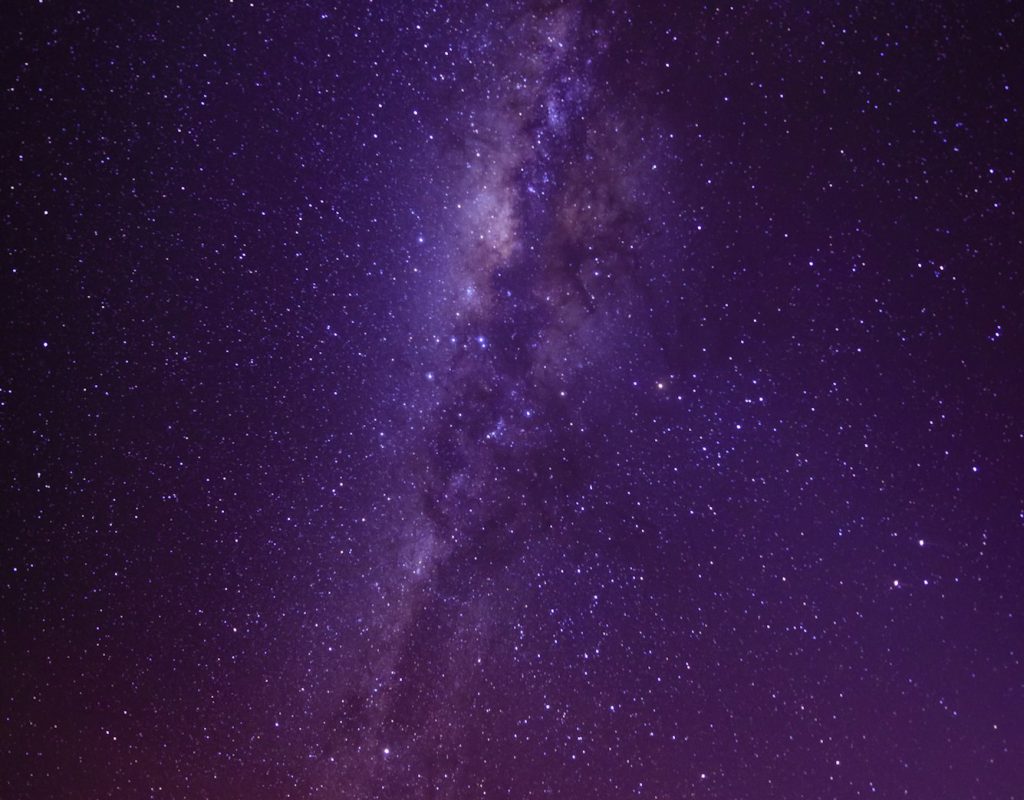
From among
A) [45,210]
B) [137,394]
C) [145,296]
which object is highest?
[45,210]

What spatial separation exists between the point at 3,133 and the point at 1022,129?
4.33m

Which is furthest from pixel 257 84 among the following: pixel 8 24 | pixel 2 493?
pixel 2 493

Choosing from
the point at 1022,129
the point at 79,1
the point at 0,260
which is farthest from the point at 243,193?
the point at 1022,129

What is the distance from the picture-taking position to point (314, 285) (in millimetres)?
3375

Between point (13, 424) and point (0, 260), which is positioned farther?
point (13, 424)

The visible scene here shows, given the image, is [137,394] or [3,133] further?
[137,394]

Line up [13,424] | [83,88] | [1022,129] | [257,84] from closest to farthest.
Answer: [1022,129] < [83,88] < [257,84] < [13,424]

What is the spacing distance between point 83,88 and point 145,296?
990mm

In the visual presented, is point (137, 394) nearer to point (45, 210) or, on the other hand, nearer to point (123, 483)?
point (123, 483)

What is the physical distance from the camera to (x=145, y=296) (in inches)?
125

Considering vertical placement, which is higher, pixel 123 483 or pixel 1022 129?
pixel 123 483

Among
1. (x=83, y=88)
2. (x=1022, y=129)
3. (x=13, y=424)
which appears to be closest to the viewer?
(x=1022, y=129)

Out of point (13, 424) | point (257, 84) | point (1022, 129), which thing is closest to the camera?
point (1022, 129)

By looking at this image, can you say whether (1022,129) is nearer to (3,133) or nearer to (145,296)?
(145,296)
